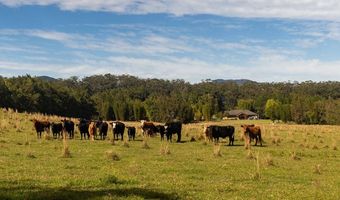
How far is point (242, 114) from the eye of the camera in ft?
614

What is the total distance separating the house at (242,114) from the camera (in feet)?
609

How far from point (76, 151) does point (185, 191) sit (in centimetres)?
1226

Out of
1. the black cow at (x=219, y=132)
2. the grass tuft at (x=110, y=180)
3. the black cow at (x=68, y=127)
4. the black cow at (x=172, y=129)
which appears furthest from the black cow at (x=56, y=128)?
the grass tuft at (x=110, y=180)

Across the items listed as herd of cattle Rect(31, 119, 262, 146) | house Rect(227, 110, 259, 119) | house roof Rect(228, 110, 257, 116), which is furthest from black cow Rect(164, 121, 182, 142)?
house roof Rect(228, 110, 257, 116)

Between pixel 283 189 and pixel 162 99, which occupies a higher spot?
pixel 162 99

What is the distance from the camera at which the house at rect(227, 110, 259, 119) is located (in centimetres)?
18561

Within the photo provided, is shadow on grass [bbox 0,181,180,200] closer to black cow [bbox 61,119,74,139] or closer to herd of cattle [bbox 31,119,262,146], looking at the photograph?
herd of cattle [bbox 31,119,262,146]

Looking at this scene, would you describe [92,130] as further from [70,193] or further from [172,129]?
[70,193]

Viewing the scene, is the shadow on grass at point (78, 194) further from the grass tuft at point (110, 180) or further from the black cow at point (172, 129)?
the black cow at point (172, 129)

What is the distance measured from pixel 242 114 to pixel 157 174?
17206cm

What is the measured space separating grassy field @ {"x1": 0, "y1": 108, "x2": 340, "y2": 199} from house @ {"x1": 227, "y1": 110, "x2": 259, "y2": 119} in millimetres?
157200

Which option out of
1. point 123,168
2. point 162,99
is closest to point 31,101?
point 162,99

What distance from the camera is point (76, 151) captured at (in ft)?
82.6

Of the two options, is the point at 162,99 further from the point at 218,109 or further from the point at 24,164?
the point at 24,164
